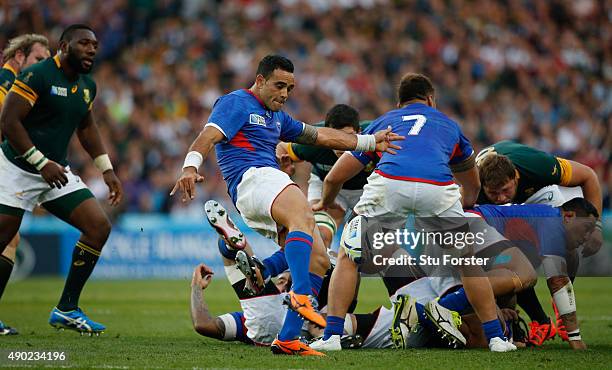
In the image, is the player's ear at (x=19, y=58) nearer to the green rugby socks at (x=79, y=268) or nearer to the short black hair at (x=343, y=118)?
the green rugby socks at (x=79, y=268)

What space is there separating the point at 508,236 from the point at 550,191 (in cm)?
159

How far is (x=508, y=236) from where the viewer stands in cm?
729

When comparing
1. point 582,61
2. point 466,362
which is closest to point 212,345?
point 466,362

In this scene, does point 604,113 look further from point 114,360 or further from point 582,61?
point 114,360

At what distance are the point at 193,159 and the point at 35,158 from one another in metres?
1.92

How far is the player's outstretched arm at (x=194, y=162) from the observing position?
6156 millimetres

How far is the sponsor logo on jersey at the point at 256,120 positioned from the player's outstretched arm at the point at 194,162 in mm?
299

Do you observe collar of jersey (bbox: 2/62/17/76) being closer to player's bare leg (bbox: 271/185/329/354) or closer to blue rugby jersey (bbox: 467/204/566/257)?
player's bare leg (bbox: 271/185/329/354)

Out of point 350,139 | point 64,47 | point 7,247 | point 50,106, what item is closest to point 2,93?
point 50,106

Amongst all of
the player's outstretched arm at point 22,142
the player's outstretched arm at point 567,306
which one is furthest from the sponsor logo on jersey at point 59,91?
the player's outstretched arm at point 567,306

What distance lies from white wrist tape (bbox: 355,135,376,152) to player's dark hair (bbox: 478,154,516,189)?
1.01 meters

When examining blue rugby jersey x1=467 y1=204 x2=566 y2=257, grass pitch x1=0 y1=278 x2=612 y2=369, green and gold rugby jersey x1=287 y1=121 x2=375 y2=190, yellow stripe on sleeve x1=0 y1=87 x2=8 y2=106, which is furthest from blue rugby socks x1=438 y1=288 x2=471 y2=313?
yellow stripe on sleeve x1=0 y1=87 x2=8 y2=106

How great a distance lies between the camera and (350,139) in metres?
7.09

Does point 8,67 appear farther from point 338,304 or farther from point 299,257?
point 338,304
